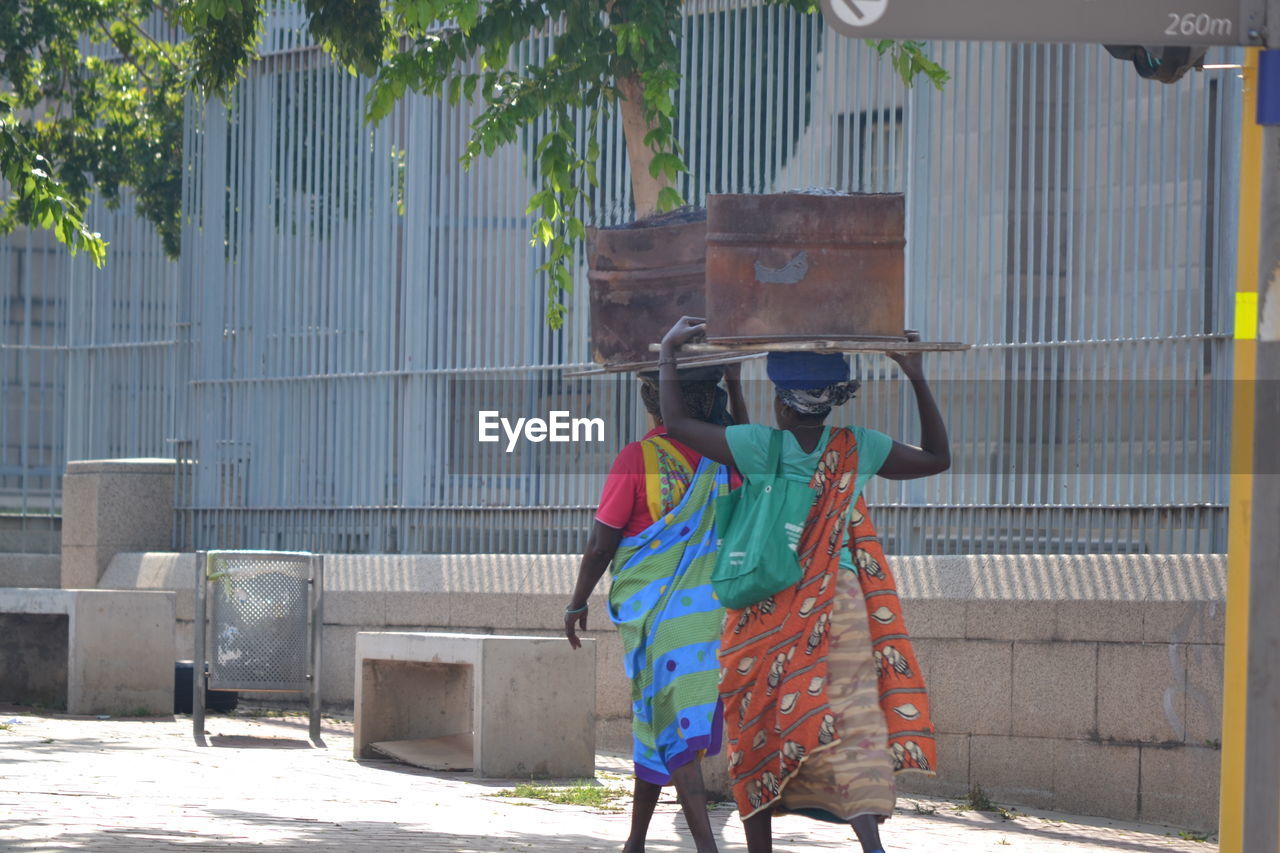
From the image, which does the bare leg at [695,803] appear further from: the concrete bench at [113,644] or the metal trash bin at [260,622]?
the concrete bench at [113,644]

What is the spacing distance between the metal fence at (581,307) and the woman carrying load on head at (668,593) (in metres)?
3.31

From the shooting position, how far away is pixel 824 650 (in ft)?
18.8

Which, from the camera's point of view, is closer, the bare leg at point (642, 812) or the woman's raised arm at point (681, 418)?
the woman's raised arm at point (681, 418)

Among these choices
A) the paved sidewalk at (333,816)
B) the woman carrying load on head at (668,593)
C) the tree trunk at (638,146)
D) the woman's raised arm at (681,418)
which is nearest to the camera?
the woman's raised arm at (681,418)

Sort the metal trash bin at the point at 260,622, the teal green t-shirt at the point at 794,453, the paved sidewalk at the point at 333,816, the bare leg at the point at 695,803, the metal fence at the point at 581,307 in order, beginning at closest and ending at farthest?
the teal green t-shirt at the point at 794,453 → the bare leg at the point at 695,803 → the paved sidewalk at the point at 333,816 → the metal fence at the point at 581,307 → the metal trash bin at the point at 260,622

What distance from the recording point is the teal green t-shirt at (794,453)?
588 centimetres

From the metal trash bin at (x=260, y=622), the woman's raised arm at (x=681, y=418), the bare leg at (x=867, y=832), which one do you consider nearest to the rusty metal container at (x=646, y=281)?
the woman's raised arm at (x=681, y=418)

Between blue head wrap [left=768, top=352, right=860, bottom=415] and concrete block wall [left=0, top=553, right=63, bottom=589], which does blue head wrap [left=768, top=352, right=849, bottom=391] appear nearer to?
blue head wrap [left=768, top=352, right=860, bottom=415]

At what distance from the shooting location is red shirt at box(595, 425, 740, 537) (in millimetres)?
6609

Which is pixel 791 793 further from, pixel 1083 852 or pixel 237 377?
pixel 237 377

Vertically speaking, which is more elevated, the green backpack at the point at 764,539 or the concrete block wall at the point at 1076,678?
the green backpack at the point at 764,539

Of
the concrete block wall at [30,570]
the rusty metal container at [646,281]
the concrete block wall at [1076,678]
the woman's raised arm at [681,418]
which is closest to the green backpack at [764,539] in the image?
the woman's raised arm at [681,418]

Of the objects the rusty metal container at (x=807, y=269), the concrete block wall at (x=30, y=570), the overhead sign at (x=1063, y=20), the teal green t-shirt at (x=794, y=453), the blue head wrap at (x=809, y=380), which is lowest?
the concrete block wall at (x=30, y=570)

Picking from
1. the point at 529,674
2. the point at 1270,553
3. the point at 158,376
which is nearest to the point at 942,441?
the point at 1270,553
